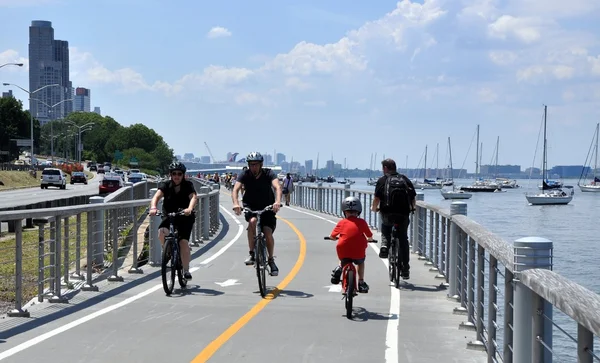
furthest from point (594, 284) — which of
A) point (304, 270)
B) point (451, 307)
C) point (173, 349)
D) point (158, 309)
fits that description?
point (173, 349)

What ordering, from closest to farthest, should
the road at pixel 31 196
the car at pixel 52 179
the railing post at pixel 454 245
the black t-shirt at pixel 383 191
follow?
the railing post at pixel 454 245 < the black t-shirt at pixel 383 191 < the road at pixel 31 196 < the car at pixel 52 179

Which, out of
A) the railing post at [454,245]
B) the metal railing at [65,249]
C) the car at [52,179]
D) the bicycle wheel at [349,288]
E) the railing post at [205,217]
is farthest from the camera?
the car at [52,179]

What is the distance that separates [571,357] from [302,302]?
6.74 m

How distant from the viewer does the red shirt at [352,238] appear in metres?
11.0

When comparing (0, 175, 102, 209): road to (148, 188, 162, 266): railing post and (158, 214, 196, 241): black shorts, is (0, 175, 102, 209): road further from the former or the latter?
(158, 214, 196, 241): black shorts

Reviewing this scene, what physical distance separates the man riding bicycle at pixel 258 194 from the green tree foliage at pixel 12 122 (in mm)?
159296

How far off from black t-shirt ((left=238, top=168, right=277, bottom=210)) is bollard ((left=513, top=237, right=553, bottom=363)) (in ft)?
25.9

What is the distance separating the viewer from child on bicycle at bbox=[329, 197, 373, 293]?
11.0 metres

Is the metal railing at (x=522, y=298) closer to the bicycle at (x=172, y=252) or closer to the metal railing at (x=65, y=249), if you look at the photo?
the bicycle at (x=172, y=252)

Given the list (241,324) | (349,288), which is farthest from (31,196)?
(349,288)

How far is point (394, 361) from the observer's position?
845cm

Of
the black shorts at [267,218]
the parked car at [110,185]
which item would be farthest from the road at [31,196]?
the black shorts at [267,218]

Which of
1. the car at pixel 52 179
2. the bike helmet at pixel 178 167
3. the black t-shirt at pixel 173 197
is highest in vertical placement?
the bike helmet at pixel 178 167

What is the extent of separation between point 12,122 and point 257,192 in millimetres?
166527
